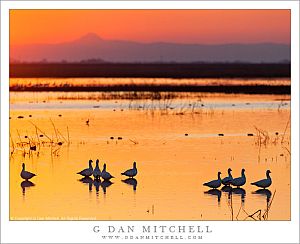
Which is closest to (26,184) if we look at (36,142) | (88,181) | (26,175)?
(26,175)

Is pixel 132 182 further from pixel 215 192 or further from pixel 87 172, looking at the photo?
pixel 215 192

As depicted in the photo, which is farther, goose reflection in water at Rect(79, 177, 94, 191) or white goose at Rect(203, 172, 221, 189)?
goose reflection in water at Rect(79, 177, 94, 191)

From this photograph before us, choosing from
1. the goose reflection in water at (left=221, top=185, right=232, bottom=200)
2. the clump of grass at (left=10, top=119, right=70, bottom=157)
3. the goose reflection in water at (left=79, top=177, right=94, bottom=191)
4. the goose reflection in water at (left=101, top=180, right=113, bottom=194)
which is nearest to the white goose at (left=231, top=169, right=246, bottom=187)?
the goose reflection in water at (left=221, top=185, right=232, bottom=200)

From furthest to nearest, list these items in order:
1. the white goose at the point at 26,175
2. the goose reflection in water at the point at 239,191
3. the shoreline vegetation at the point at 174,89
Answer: the shoreline vegetation at the point at 174,89 → the white goose at the point at 26,175 → the goose reflection in water at the point at 239,191

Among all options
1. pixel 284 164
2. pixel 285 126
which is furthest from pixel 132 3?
pixel 285 126

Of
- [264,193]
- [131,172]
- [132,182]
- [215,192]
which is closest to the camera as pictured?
[264,193]

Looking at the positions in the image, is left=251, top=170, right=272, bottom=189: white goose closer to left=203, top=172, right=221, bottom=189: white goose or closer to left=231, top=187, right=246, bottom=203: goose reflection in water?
left=231, top=187, right=246, bottom=203: goose reflection in water

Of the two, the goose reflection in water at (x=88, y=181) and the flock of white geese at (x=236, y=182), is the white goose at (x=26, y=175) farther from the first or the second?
the flock of white geese at (x=236, y=182)

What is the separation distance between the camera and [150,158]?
16.2 metres

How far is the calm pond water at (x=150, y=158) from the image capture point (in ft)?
41.6

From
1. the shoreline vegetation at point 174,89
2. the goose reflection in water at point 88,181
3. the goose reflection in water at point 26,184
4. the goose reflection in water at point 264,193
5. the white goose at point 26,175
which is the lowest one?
the goose reflection in water at point 264,193

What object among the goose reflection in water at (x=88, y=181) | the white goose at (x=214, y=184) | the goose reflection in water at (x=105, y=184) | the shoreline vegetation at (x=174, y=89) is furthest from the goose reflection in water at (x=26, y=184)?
the shoreline vegetation at (x=174, y=89)

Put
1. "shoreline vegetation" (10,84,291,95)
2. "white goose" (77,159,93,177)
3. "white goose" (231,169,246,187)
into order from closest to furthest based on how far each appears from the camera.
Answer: "white goose" (231,169,246,187)
"white goose" (77,159,93,177)
"shoreline vegetation" (10,84,291,95)

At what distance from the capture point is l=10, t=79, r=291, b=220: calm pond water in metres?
→ 12.7
